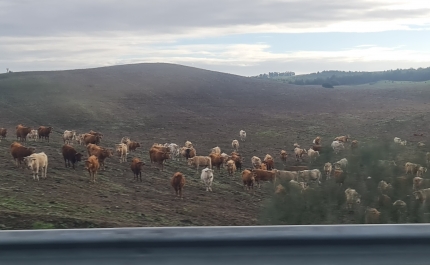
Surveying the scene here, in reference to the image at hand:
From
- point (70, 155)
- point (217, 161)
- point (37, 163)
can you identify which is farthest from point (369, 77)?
point (37, 163)

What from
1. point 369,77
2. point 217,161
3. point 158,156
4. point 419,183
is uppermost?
point 369,77

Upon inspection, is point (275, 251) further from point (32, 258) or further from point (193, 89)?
point (193, 89)

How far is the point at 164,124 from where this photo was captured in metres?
40.8

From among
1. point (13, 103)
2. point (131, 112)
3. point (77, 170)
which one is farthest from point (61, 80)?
point (77, 170)

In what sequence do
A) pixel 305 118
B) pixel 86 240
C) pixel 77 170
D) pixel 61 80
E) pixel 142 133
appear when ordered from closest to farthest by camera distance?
1. pixel 86 240
2. pixel 77 170
3. pixel 142 133
4. pixel 305 118
5. pixel 61 80

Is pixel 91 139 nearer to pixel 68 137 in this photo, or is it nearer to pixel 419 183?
pixel 68 137

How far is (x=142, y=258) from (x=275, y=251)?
68 cm

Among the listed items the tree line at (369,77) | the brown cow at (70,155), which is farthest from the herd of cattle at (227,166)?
the tree line at (369,77)

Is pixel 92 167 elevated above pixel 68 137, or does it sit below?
below

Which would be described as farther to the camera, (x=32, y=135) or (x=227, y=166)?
(x=32, y=135)

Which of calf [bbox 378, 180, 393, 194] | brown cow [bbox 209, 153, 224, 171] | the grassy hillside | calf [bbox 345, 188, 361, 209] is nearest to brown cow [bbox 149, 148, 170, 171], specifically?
the grassy hillside

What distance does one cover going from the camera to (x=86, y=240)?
2.83 m

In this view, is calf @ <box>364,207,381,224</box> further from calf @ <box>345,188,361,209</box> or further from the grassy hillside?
the grassy hillside

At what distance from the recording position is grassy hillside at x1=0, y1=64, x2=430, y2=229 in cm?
1227
